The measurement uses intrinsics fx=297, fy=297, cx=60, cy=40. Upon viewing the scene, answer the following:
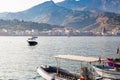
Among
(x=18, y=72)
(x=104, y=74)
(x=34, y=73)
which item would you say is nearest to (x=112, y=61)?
(x=104, y=74)

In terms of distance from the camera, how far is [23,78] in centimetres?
5750

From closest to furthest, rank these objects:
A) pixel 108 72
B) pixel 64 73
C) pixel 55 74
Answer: pixel 108 72, pixel 55 74, pixel 64 73

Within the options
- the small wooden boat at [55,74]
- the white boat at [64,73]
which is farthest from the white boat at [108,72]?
the small wooden boat at [55,74]

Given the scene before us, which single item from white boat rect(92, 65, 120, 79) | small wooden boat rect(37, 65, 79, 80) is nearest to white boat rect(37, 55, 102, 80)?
small wooden boat rect(37, 65, 79, 80)

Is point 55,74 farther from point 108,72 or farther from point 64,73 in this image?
point 108,72

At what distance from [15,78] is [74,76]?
1385cm

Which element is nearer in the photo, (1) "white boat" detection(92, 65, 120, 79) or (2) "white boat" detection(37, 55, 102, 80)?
(2) "white boat" detection(37, 55, 102, 80)

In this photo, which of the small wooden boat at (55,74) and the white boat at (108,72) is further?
the white boat at (108,72)

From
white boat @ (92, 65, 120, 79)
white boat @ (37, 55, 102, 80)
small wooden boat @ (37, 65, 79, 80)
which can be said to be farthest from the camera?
white boat @ (92, 65, 120, 79)

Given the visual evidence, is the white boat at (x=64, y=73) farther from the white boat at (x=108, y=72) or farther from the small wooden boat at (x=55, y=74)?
the white boat at (x=108, y=72)

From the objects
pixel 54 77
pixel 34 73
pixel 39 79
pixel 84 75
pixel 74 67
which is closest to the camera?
pixel 84 75

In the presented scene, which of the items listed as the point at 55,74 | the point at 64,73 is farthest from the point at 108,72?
the point at 55,74

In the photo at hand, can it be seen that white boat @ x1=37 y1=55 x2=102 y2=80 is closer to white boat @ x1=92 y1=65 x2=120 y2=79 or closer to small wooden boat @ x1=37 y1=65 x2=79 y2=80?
small wooden boat @ x1=37 y1=65 x2=79 y2=80

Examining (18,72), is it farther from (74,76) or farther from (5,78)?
(74,76)
